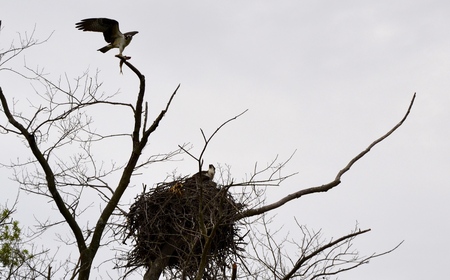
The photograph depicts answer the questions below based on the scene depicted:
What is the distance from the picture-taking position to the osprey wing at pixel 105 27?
845 centimetres

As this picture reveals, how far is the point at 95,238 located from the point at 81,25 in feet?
8.64

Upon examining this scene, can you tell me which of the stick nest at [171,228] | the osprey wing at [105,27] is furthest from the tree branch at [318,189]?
the osprey wing at [105,27]

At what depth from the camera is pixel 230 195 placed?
9945mm

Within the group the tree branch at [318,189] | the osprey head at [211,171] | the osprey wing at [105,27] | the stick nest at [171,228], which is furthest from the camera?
the osprey head at [211,171]

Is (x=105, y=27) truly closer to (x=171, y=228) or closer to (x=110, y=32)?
(x=110, y=32)

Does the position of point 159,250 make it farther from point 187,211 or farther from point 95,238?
point 95,238

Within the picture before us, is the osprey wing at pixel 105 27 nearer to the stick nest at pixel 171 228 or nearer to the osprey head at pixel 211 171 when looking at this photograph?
the stick nest at pixel 171 228

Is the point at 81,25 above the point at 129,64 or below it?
above

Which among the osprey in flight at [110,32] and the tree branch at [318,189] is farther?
the osprey in flight at [110,32]

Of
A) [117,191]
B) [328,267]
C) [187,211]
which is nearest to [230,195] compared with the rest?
[187,211]

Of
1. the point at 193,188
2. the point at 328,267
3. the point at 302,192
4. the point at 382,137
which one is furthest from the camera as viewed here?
the point at 193,188

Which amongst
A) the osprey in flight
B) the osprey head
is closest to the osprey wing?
the osprey in flight

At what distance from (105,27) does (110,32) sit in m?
0.09

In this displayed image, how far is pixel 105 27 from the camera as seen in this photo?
8562 millimetres
